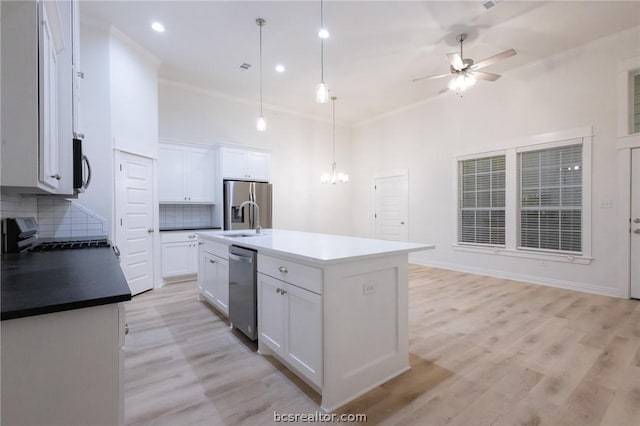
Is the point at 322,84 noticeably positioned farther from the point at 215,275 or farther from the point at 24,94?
the point at 215,275

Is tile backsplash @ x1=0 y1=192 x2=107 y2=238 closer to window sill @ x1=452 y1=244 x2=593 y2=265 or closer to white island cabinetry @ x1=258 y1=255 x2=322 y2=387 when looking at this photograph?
white island cabinetry @ x1=258 y1=255 x2=322 y2=387

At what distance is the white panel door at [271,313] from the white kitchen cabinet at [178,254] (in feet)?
9.69

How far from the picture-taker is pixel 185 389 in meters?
1.91

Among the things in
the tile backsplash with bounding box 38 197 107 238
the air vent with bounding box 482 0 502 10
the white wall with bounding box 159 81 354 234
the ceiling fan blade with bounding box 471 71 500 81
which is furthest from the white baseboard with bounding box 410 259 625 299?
the tile backsplash with bounding box 38 197 107 238

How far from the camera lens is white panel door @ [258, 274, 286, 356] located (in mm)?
2057

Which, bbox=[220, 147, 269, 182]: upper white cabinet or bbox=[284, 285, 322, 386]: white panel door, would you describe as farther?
bbox=[220, 147, 269, 182]: upper white cabinet

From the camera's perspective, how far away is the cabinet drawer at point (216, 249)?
9.59 ft

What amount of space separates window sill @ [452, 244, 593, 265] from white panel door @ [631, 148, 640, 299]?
430 millimetres

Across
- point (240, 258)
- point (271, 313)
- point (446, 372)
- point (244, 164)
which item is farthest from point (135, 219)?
point (446, 372)

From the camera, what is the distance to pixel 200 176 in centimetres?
528

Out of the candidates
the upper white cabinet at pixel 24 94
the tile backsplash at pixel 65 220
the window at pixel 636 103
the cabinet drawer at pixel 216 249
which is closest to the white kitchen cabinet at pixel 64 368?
the upper white cabinet at pixel 24 94

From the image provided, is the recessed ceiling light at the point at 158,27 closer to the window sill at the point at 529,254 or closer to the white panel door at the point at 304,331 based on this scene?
the white panel door at the point at 304,331

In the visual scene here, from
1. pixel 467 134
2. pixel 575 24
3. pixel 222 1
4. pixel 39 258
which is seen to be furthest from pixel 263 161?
pixel 575 24

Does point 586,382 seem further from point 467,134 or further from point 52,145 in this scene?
point 467,134
